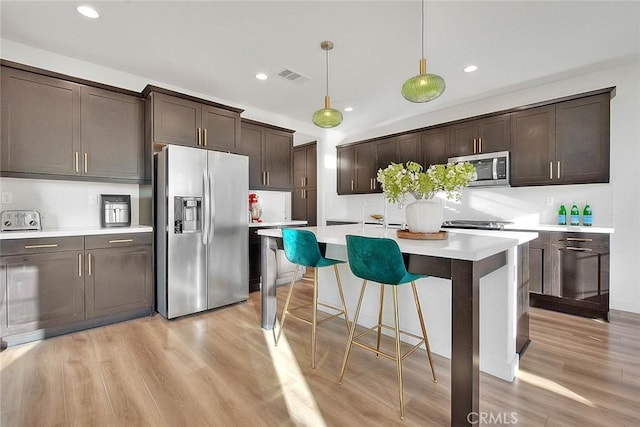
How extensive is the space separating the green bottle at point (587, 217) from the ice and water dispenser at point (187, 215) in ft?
14.3

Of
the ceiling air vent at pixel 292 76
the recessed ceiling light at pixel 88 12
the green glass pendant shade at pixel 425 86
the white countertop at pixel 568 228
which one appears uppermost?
the ceiling air vent at pixel 292 76

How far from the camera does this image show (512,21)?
8.15 feet

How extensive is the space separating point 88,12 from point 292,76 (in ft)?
6.25

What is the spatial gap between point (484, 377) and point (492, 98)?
12.2ft

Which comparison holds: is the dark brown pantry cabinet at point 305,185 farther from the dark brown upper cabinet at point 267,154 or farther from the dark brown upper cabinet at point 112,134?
the dark brown upper cabinet at point 112,134

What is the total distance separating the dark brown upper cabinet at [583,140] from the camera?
3154mm

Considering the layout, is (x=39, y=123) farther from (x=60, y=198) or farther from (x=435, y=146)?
(x=435, y=146)

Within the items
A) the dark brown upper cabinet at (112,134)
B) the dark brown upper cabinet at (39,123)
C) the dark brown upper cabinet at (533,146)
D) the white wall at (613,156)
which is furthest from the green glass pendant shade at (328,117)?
the dark brown upper cabinet at (533,146)

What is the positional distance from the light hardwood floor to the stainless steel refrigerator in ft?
1.79

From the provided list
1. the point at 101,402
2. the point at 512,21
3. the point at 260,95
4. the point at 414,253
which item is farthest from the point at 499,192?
the point at 101,402

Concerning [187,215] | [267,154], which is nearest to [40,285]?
[187,215]

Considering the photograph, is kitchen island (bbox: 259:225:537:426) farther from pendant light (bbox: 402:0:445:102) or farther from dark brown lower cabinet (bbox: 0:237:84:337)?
dark brown lower cabinet (bbox: 0:237:84:337)

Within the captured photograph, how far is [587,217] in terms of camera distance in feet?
11.1

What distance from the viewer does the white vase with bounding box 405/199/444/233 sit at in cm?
186
